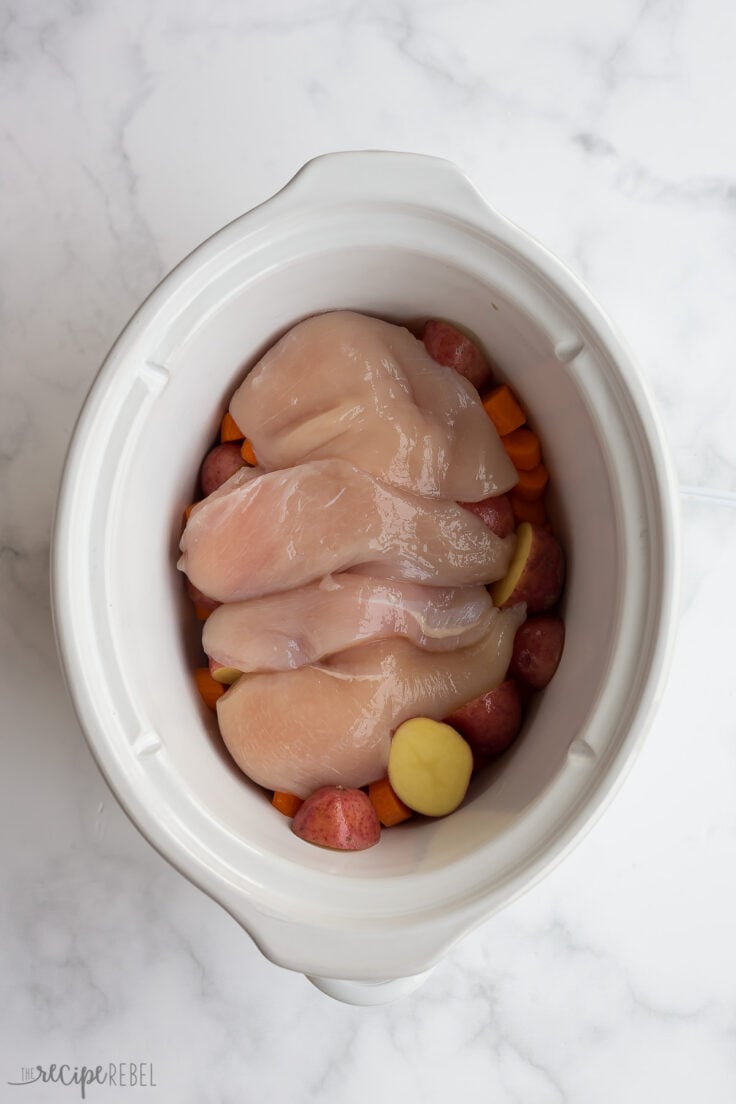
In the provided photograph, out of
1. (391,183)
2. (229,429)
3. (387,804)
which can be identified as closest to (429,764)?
(387,804)

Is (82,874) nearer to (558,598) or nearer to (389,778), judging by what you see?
(389,778)

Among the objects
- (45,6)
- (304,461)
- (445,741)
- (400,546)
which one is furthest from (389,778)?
(45,6)

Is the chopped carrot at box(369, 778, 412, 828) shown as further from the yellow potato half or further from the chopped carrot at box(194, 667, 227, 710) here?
the chopped carrot at box(194, 667, 227, 710)

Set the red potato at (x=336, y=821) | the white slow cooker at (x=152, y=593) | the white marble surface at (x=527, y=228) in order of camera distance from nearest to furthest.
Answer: the white slow cooker at (x=152, y=593), the red potato at (x=336, y=821), the white marble surface at (x=527, y=228)

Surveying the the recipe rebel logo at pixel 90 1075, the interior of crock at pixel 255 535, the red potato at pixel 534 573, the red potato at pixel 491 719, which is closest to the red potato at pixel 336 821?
the interior of crock at pixel 255 535

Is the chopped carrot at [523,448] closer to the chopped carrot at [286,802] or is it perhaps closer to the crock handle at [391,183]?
the crock handle at [391,183]

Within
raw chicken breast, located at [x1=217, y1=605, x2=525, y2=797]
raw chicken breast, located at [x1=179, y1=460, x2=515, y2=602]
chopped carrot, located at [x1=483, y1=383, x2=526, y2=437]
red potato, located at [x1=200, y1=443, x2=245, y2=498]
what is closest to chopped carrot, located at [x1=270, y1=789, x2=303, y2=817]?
raw chicken breast, located at [x1=217, y1=605, x2=525, y2=797]

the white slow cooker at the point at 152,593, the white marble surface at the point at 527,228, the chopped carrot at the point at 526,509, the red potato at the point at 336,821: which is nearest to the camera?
the white slow cooker at the point at 152,593
